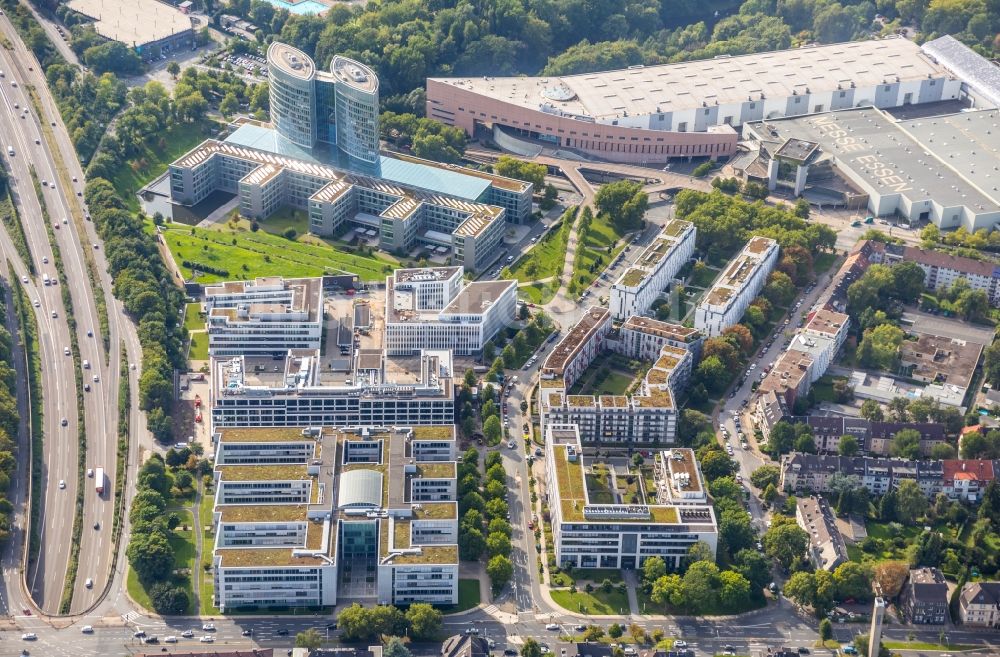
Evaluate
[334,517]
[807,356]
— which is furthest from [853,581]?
[334,517]

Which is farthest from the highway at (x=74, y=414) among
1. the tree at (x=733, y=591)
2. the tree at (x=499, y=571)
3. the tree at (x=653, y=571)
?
the tree at (x=733, y=591)

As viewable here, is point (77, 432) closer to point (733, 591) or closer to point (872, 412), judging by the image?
point (733, 591)

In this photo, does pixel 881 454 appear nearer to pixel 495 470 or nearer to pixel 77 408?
pixel 495 470

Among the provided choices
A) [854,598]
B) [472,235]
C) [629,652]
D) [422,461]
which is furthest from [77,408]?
[854,598]

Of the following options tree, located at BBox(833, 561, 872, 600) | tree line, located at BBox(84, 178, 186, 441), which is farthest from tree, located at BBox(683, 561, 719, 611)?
tree line, located at BBox(84, 178, 186, 441)

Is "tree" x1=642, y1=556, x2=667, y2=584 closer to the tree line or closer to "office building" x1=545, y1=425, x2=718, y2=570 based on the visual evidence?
"office building" x1=545, y1=425, x2=718, y2=570
